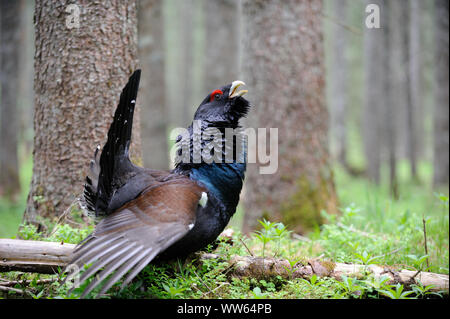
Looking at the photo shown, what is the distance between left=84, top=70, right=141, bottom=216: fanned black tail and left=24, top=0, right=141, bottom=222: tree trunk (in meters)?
0.68

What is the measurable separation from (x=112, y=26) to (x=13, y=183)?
666 cm

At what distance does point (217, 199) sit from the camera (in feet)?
8.93

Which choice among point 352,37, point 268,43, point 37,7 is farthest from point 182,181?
point 352,37

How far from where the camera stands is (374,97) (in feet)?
37.1

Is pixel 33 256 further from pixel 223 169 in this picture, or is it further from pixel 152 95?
pixel 152 95

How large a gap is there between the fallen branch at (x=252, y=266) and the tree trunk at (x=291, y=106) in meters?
2.14

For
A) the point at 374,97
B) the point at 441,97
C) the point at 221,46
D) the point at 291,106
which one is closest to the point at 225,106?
the point at 291,106

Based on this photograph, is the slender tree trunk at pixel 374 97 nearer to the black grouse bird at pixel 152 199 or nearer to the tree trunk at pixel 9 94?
the black grouse bird at pixel 152 199

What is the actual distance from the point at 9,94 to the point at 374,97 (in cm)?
1019

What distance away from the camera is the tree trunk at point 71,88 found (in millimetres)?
3527

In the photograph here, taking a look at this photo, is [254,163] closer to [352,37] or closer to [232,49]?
[232,49]

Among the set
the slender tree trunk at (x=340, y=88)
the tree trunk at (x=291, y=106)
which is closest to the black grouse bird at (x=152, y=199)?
the tree trunk at (x=291, y=106)

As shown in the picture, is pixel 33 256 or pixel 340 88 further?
pixel 340 88

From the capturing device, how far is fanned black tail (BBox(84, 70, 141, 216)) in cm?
262
